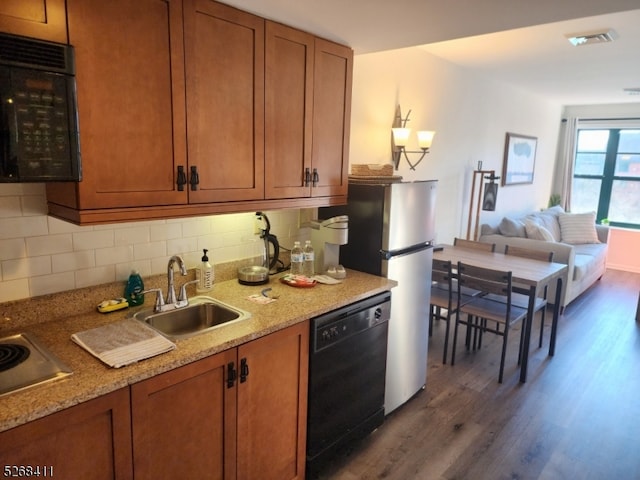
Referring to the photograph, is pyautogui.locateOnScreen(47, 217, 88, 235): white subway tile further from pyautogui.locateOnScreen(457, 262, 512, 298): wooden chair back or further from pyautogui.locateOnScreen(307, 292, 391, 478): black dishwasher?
pyautogui.locateOnScreen(457, 262, 512, 298): wooden chair back

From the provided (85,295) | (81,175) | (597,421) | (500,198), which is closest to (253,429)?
(85,295)

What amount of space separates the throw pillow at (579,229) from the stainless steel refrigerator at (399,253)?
4175 mm

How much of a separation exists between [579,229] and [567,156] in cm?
171

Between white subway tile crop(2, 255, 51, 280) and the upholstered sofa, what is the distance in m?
4.47

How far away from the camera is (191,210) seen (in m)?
1.78

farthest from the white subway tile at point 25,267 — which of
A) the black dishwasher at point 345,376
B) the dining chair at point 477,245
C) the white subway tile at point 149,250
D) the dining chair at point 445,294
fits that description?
the dining chair at point 477,245

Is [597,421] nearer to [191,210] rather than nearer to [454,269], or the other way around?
[454,269]

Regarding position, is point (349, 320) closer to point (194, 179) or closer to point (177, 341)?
point (177, 341)

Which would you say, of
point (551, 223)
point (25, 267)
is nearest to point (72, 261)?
point (25, 267)

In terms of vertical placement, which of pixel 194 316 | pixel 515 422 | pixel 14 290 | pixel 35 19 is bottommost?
pixel 515 422

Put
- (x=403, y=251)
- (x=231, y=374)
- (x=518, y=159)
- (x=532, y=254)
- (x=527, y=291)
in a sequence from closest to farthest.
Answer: (x=231, y=374)
(x=403, y=251)
(x=527, y=291)
(x=532, y=254)
(x=518, y=159)

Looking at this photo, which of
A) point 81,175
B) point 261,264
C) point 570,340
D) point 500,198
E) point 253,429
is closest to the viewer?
point 81,175

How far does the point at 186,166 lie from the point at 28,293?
2.60ft

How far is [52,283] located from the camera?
1761mm
